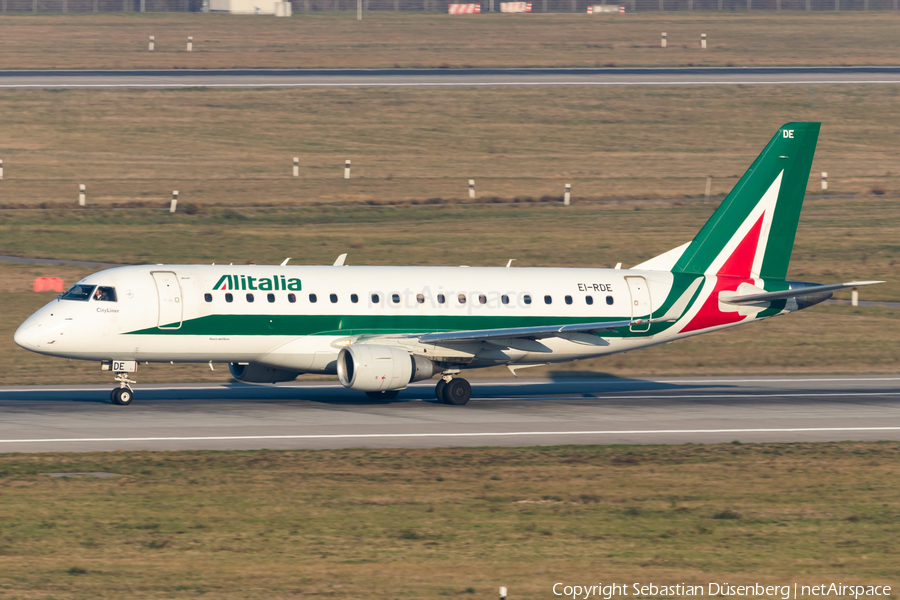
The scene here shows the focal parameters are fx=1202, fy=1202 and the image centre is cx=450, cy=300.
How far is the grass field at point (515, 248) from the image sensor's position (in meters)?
49.8

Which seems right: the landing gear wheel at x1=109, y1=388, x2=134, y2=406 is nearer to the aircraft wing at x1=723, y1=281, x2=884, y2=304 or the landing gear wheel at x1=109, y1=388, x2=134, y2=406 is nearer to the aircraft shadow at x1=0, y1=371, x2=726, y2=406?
the aircraft shadow at x1=0, y1=371, x2=726, y2=406

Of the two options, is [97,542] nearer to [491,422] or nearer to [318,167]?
[491,422]

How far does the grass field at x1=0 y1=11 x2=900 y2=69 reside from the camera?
338 ft

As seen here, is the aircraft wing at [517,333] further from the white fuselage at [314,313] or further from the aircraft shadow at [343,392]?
the aircraft shadow at [343,392]

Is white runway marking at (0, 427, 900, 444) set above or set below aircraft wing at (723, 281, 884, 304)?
below

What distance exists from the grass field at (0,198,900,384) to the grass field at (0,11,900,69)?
36064 millimetres

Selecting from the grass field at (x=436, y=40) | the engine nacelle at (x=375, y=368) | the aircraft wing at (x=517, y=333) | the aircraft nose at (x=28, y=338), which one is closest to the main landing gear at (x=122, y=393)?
the aircraft nose at (x=28, y=338)

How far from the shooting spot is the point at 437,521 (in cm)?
2209

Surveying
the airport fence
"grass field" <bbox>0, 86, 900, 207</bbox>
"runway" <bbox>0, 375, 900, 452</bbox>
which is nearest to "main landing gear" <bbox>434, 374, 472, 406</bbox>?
"runway" <bbox>0, 375, 900, 452</bbox>

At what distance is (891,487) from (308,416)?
53.6 ft

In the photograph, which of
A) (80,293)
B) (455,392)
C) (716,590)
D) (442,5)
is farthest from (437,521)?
(442,5)

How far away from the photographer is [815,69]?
105m

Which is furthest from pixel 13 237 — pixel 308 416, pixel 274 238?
pixel 308 416

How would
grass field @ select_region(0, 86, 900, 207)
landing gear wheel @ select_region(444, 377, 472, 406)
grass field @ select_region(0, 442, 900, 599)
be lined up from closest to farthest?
grass field @ select_region(0, 442, 900, 599)
landing gear wheel @ select_region(444, 377, 472, 406)
grass field @ select_region(0, 86, 900, 207)
